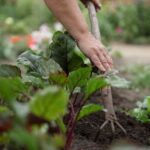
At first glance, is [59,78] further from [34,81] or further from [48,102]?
[48,102]

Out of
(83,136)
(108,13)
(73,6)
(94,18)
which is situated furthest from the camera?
(108,13)

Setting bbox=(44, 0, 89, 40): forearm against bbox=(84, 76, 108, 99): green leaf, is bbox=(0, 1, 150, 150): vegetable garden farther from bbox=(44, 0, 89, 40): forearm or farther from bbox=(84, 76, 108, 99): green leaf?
bbox=(44, 0, 89, 40): forearm

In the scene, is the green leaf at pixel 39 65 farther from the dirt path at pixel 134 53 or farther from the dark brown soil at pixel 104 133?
the dirt path at pixel 134 53

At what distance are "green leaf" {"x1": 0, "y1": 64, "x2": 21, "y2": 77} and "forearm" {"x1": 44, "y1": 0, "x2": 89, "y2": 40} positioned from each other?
34cm

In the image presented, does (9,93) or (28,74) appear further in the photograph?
(28,74)

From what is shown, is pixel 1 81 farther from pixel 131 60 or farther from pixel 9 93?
pixel 131 60

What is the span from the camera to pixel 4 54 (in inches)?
361

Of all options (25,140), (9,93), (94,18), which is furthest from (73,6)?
(25,140)

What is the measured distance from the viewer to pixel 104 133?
304 cm

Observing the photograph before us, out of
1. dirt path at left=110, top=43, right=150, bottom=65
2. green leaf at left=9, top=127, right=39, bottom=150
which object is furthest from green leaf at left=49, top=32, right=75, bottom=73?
dirt path at left=110, top=43, right=150, bottom=65

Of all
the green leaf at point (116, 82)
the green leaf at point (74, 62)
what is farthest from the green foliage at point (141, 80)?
the green leaf at point (116, 82)

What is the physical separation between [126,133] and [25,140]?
1534mm

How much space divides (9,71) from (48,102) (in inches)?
42.8

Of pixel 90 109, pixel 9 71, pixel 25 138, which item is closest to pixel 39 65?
pixel 9 71
